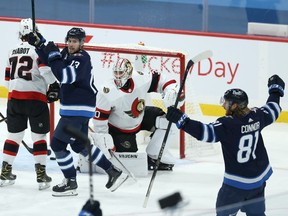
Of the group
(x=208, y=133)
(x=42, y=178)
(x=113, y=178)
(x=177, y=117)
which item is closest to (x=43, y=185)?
(x=42, y=178)

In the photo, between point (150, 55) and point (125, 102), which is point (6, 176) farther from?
point (150, 55)

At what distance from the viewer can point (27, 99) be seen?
5.49 meters

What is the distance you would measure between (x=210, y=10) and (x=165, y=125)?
84.3 inches

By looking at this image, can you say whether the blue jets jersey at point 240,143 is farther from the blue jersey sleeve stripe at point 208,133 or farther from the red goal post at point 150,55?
the red goal post at point 150,55

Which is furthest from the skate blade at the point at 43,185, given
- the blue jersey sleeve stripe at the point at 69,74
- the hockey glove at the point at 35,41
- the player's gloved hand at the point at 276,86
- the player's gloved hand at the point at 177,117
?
the player's gloved hand at the point at 276,86

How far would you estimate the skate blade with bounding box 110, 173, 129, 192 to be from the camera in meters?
5.46

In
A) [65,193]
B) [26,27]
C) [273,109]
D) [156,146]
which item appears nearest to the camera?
[273,109]

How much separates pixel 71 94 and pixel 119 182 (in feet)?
2.11

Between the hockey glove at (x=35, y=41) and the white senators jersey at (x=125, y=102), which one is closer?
the hockey glove at (x=35, y=41)

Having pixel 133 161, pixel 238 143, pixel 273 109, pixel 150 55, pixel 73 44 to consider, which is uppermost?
pixel 73 44

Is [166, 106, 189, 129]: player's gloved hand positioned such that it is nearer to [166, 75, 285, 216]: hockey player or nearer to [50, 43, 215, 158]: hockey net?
[166, 75, 285, 216]: hockey player

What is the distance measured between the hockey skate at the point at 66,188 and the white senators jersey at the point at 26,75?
53cm

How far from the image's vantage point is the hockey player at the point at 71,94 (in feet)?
16.7

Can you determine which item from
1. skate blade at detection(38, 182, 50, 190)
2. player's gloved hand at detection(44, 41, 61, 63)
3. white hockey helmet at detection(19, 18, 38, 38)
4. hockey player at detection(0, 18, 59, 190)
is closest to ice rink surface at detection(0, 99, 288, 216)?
skate blade at detection(38, 182, 50, 190)
